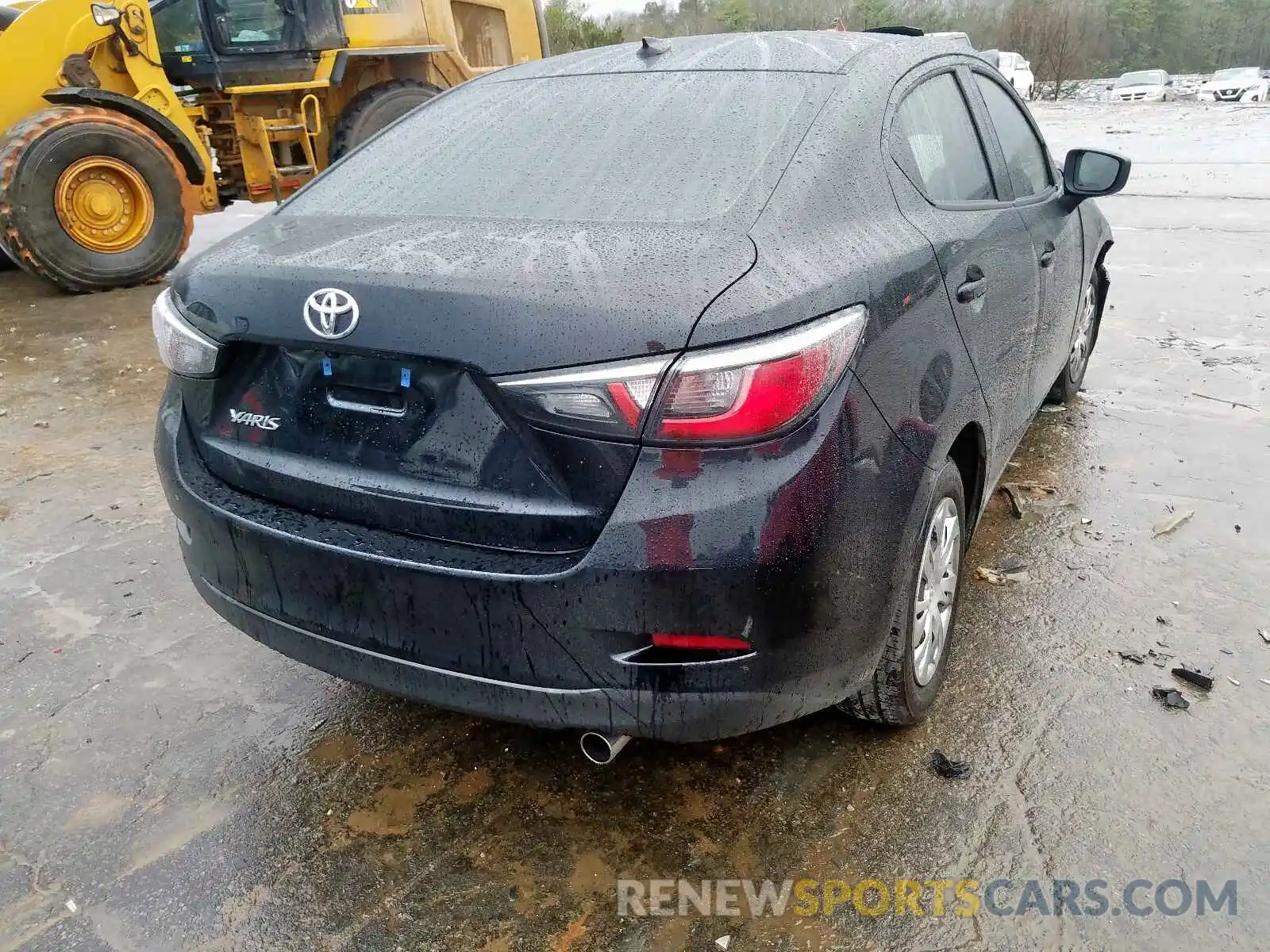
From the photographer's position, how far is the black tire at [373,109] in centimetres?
893

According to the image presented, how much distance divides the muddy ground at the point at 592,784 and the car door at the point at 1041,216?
0.66m

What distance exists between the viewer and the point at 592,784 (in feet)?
8.11

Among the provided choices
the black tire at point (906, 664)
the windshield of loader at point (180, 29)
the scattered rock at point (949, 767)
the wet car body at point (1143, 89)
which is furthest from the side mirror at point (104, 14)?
the wet car body at point (1143, 89)

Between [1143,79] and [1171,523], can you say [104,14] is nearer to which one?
[1171,523]

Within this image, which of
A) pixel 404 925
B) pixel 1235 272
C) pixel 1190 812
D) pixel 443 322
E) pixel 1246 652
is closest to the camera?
pixel 443 322

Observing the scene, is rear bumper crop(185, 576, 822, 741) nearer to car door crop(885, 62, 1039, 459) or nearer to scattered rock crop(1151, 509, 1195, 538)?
car door crop(885, 62, 1039, 459)

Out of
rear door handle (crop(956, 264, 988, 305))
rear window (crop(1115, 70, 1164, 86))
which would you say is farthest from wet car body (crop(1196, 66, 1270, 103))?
rear door handle (crop(956, 264, 988, 305))

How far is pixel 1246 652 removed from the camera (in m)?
2.94

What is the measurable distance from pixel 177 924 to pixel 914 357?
197 centimetres

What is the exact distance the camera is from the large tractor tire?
7289mm

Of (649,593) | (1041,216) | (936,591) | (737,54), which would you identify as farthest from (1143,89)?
(649,593)

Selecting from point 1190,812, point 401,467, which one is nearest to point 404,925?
point 401,467

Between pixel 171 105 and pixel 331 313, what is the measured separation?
750 centimetres

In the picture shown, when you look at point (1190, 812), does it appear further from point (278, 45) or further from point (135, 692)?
point (278, 45)
